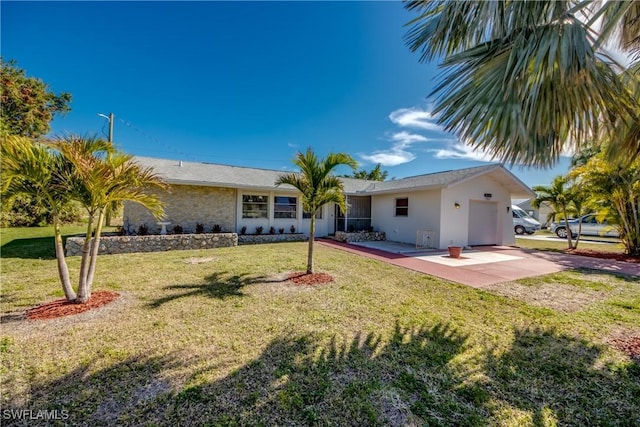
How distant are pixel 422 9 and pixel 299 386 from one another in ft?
18.4

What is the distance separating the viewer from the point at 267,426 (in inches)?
88.7

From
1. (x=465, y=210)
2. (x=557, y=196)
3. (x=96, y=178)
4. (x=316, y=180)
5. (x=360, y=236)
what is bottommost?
(x=360, y=236)

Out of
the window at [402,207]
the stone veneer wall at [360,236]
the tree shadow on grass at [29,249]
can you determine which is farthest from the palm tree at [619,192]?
the tree shadow on grass at [29,249]

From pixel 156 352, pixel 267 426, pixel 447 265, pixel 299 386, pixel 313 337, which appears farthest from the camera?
pixel 447 265

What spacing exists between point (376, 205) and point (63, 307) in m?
14.6

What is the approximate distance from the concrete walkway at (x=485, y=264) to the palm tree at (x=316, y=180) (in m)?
3.53

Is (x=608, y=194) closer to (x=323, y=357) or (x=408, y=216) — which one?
(x=408, y=216)

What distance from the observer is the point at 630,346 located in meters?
3.74

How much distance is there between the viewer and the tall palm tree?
14.1ft

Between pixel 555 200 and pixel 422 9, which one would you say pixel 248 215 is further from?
pixel 555 200

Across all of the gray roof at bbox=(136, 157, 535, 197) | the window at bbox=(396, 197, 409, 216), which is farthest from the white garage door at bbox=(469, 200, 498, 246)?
the window at bbox=(396, 197, 409, 216)

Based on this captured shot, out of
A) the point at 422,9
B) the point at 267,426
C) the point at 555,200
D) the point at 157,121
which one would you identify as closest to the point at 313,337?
the point at 267,426

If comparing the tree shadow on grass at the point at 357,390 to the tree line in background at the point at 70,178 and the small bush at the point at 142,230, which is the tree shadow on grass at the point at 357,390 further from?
the small bush at the point at 142,230

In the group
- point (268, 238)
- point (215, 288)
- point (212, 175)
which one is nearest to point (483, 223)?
point (268, 238)
